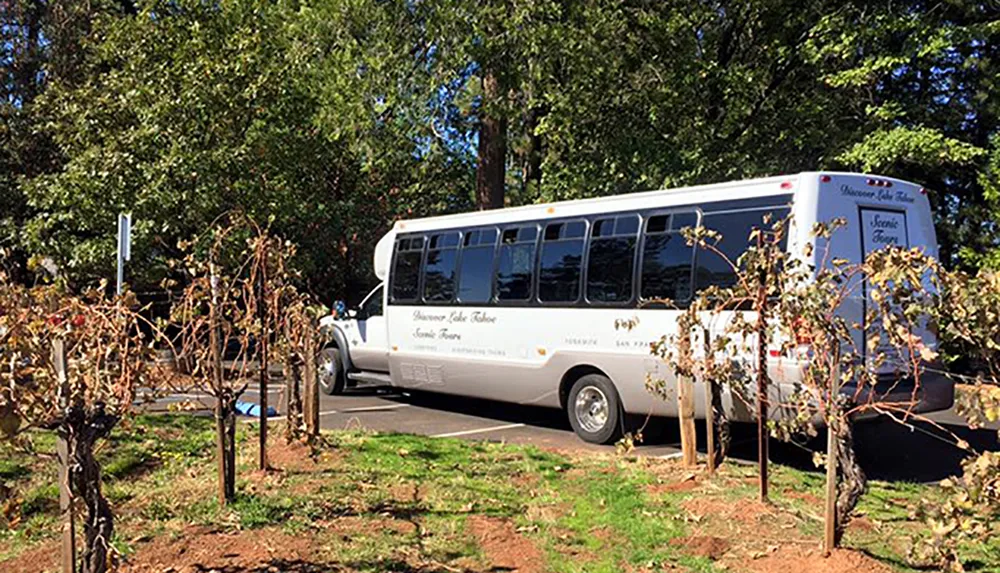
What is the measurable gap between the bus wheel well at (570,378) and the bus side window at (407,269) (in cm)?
298

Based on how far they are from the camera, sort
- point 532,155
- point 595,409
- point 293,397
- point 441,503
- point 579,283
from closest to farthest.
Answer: point 441,503
point 293,397
point 595,409
point 579,283
point 532,155

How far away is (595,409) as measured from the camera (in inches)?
368

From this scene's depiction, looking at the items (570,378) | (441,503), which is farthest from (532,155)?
(441,503)

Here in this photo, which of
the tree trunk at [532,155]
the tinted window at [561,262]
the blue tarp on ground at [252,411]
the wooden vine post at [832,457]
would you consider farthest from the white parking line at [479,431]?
the tree trunk at [532,155]

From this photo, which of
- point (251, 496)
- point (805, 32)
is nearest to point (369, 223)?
point (805, 32)

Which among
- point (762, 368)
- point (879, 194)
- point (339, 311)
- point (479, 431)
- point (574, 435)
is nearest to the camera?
point (762, 368)

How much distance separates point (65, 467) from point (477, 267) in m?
7.27

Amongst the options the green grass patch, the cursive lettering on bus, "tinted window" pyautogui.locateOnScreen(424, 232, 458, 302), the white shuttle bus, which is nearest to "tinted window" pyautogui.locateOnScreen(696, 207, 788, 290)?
the white shuttle bus

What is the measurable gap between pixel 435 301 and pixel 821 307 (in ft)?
24.2

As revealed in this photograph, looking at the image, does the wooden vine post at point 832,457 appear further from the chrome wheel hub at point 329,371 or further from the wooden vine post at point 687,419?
the chrome wheel hub at point 329,371

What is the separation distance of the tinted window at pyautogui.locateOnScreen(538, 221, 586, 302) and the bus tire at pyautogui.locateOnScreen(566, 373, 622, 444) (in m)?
1.03

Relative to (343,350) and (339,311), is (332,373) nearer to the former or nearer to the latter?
(343,350)

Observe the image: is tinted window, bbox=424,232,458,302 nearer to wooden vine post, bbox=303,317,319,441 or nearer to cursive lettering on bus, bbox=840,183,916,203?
wooden vine post, bbox=303,317,319,441

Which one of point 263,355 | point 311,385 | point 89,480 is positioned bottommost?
point 89,480
